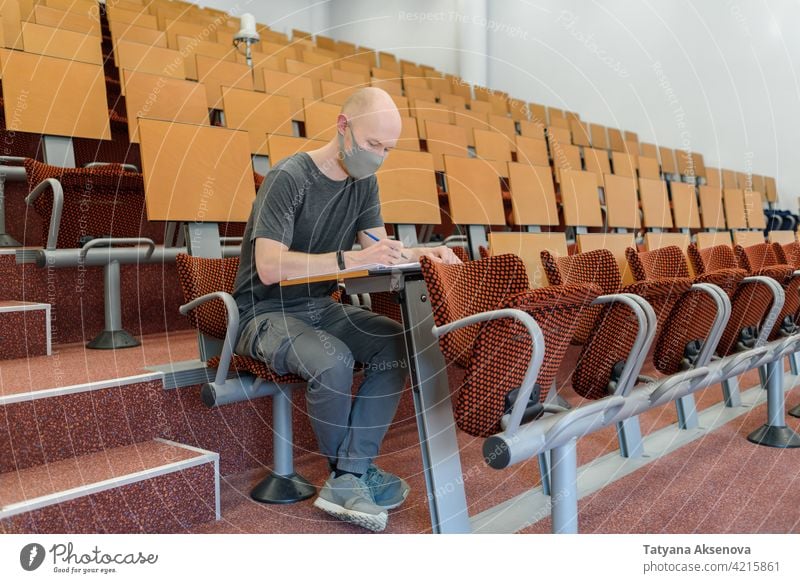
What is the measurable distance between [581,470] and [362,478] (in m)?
0.62

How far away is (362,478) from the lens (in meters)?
1.48

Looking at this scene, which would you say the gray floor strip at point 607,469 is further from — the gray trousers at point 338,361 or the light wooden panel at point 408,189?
the light wooden panel at point 408,189

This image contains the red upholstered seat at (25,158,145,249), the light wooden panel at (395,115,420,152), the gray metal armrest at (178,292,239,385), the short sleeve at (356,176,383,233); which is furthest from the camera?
the light wooden panel at (395,115,420,152)

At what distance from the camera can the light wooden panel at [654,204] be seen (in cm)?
370

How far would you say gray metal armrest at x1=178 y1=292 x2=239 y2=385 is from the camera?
139 centimetres

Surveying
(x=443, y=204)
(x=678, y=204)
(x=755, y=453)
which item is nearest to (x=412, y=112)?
(x=443, y=204)

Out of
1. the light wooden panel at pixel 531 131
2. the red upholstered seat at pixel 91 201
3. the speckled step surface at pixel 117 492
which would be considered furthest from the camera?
the light wooden panel at pixel 531 131

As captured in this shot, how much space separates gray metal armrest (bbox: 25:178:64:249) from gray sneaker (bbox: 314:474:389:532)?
3.77 ft

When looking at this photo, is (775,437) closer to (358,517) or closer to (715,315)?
(715,315)

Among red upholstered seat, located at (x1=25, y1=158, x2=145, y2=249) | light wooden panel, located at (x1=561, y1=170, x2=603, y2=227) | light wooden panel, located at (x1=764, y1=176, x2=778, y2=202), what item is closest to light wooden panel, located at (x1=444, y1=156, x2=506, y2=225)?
light wooden panel, located at (x1=561, y1=170, x2=603, y2=227)

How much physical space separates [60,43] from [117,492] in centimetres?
242

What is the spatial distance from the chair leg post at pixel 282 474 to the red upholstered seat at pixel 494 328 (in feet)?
1.75

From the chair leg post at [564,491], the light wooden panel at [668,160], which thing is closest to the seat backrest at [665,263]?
the chair leg post at [564,491]

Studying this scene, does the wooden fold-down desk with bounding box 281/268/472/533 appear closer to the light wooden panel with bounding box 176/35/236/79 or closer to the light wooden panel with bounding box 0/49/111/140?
the light wooden panel with bounding box 0/49/111/140
